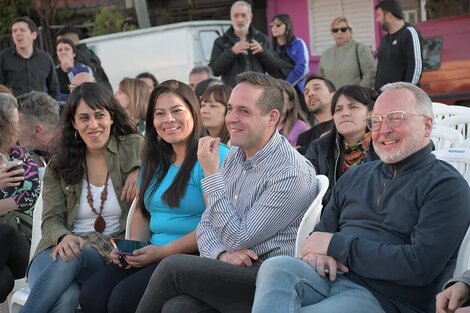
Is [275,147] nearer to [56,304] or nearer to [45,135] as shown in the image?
[56,304]

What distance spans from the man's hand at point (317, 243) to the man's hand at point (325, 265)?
23mm

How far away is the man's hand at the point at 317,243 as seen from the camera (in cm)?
384

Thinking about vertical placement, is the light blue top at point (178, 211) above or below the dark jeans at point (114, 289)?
above

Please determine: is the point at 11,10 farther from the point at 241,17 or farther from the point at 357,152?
the point at 357,152

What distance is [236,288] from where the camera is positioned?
3.96 meters

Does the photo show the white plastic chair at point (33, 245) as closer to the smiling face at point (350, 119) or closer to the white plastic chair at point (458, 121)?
the smiling face at point (350, 119)

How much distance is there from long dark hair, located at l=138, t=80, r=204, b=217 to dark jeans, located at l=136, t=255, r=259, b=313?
2.68ft

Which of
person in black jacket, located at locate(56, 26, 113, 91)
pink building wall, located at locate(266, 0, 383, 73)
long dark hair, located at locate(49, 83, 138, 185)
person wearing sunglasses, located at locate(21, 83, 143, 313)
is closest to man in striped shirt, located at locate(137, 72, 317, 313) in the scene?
person wearing sunglasses, located at locate(21, 83, 143, 313)

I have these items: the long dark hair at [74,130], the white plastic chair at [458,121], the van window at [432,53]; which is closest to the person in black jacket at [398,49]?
the van window at [432,53]

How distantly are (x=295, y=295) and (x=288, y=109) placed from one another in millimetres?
3428

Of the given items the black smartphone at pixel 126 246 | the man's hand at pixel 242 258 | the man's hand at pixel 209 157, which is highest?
the man's hand at pixel 209 157

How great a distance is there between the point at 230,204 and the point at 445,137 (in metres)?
1.65

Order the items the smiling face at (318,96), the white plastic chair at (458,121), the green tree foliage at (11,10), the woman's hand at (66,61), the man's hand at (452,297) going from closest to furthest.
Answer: the man's hand at (452,297), the white plastic chair at (458,121), the smiling face at (318,96), the woman's hand at (66,61), the green tree foliage at (11,10)

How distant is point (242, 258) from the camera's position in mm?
4070
